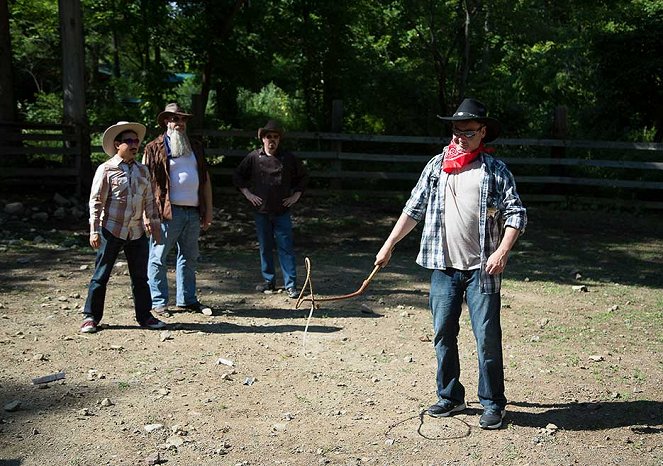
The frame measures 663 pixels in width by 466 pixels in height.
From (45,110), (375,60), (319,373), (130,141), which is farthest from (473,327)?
(45,110)

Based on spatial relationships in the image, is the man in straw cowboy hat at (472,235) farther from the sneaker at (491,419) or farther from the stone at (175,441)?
the stone at (175,441)

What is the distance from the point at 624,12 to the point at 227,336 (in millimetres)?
Answer: 17781

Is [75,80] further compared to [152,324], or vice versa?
[75,80]

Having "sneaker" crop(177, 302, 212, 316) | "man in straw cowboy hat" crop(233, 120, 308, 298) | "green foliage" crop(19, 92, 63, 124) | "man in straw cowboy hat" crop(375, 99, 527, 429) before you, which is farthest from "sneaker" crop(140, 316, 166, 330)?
"green foliage" crop(19, 92, 63, 124)

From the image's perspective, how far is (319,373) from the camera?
6.39 meters

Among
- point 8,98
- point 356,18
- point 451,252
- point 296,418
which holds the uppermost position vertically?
point 356,18

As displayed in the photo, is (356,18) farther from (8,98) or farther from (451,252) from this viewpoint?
(451,252)

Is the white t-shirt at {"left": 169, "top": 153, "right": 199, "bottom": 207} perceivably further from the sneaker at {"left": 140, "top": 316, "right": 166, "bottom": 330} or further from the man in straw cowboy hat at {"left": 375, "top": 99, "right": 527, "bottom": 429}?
the man in straw cowboy hat at {"left": 375, "top": 99, "right": 527, "bottom": 429}

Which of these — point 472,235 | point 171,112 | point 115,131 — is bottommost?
point 472,235

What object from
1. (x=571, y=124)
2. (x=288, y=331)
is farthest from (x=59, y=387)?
(x=571, y=124)

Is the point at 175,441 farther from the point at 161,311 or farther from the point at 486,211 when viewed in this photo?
the point at 161,311

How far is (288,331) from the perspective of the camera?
297 inches

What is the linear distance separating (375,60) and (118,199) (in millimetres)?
13861

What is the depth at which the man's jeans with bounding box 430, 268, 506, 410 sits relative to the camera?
5113mm
